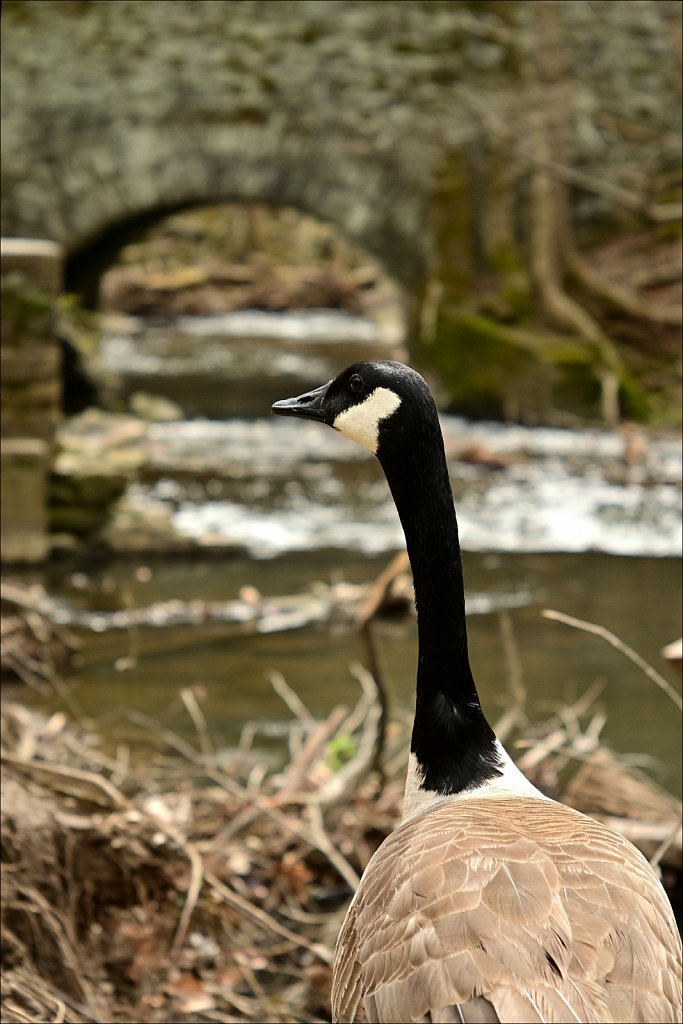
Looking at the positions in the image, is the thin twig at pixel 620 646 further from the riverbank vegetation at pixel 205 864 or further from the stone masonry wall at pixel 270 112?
the stone masonry wall at pixel 270 112

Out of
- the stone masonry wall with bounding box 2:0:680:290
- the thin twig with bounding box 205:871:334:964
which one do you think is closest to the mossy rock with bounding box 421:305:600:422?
the stone masonry wall with bounding box 2:0:680:290

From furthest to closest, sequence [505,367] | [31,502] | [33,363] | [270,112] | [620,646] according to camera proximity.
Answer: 1. [270,112]
2. [505,367]
3. [31,502]
4. [33,363]
5. [620,646]

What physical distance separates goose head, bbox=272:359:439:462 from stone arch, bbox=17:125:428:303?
10.7 m

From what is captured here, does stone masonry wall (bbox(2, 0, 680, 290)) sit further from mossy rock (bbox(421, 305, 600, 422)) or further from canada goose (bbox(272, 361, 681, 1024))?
canada goose (bbox(272, 361, 681, 1024))

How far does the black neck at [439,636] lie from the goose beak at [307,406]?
152 mm

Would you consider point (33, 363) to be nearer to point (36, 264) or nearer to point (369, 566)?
point (36, 264)

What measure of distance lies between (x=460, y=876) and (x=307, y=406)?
0.97 m

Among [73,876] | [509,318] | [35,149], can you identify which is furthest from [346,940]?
[35,149]

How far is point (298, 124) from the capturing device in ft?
41.5

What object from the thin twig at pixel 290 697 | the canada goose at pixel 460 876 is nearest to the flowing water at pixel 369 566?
the thin twig at pixel 290 697

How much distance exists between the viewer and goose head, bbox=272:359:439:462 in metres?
2.29

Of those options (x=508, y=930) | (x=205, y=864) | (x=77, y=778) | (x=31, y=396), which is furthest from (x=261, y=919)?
(x=31, y=396)

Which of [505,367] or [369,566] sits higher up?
[369,566]

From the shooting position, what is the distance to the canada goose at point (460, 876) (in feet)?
5.39
